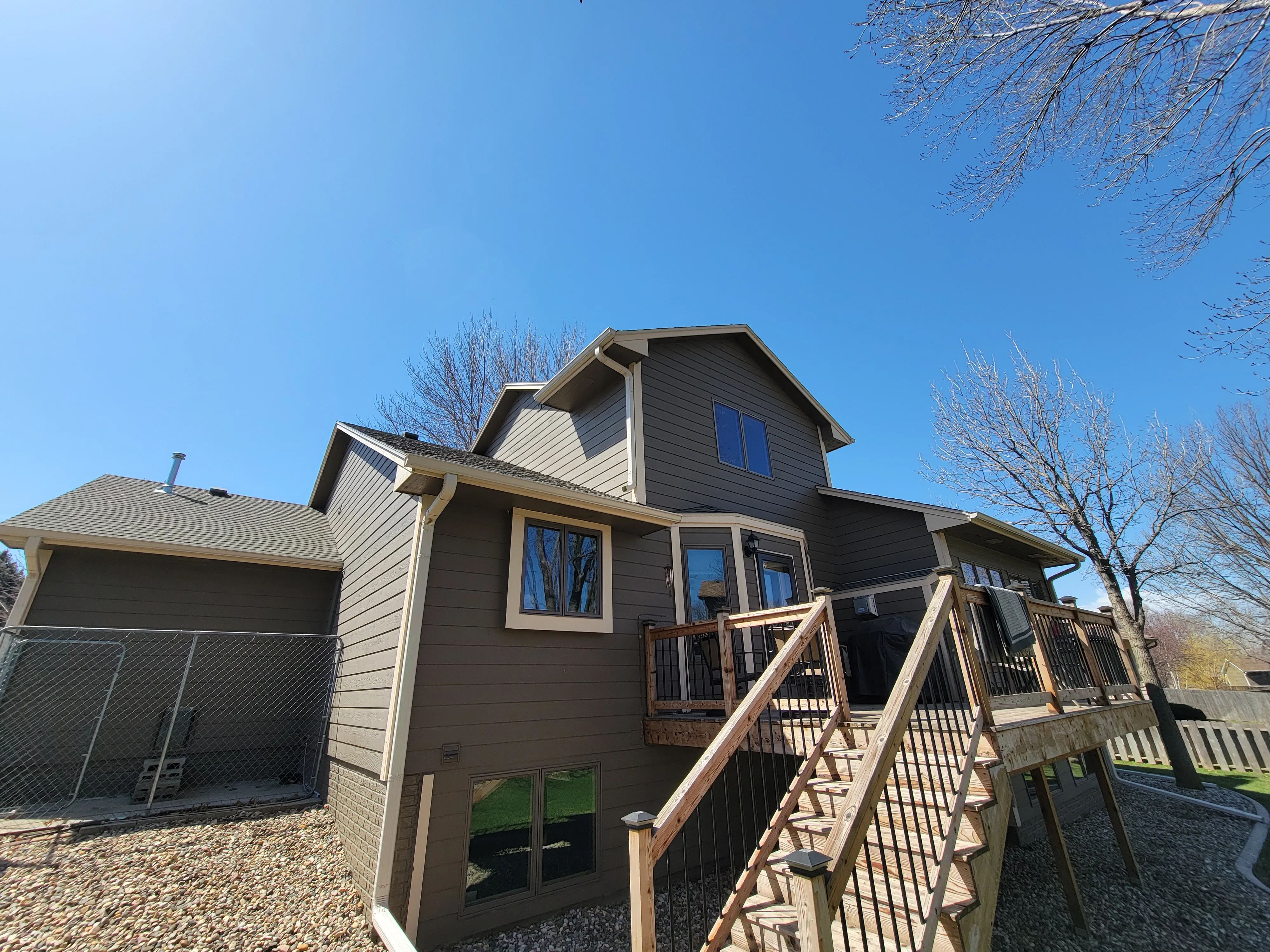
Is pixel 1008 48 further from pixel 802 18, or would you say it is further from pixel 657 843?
pixel 657 843

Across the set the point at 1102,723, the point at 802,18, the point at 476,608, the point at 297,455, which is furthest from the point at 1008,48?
the point at 297,455

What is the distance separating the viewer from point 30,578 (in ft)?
21.7

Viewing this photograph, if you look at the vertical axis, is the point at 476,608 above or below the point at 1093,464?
below

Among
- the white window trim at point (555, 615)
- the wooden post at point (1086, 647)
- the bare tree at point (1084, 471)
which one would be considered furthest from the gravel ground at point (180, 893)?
the bare tree at point (1084, 471)

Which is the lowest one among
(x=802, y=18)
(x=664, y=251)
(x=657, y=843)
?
(x=657, y=843)

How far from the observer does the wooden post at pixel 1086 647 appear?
528cm

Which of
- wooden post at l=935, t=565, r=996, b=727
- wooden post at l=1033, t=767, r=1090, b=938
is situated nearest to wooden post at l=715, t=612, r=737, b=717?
wooden post at l=935, t=565, r=996, b=727

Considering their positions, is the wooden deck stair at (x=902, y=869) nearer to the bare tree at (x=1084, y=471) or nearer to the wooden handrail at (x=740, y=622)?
the wooden handrail at (x=740, y=622)

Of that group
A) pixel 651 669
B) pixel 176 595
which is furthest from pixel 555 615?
pixel 176 595

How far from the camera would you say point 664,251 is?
10.5 metres

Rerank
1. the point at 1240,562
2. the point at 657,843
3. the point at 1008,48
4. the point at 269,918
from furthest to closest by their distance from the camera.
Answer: the point at 1240,562, the point at 1008,48, the point at 269,918, the point at 657,843

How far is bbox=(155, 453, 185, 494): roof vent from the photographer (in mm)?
9555

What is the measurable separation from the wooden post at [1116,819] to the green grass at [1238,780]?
2.34 meters

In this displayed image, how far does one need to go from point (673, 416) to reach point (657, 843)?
602 centimetres
